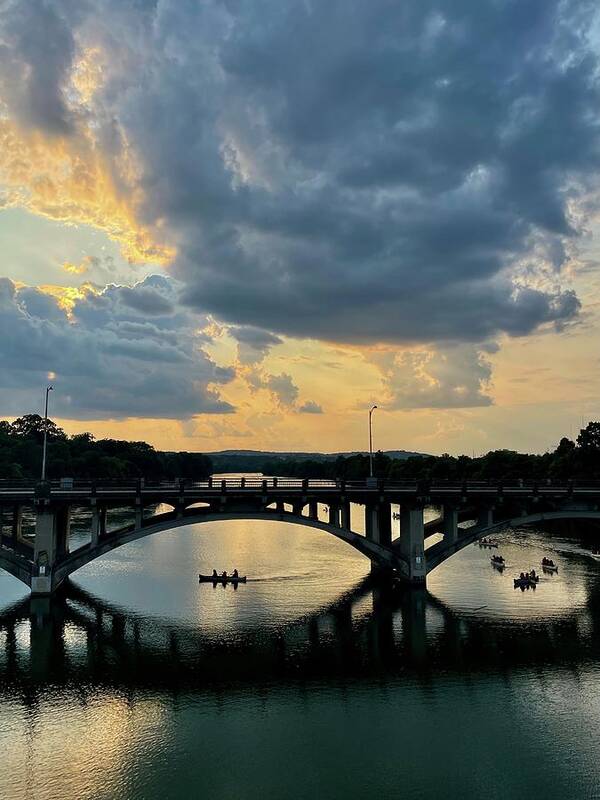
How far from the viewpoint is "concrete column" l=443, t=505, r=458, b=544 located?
65.8 metres

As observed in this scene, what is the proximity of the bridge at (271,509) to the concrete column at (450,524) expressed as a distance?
0.34ft

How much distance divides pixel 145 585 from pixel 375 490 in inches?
1087

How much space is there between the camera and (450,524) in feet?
217

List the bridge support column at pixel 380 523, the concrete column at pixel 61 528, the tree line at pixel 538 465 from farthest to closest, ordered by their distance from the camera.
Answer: the tree line at pixel 538 465 → the bridge support column at pixel 380 523 → the concrete column at pixel 61 528

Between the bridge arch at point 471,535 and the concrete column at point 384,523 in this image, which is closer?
the bridge arch at point 471,535

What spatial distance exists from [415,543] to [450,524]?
4189 mm

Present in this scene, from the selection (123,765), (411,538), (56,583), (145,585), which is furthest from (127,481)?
(123,765)

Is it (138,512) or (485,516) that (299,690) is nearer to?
(138,512)

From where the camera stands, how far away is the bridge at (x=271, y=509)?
57.8 metres

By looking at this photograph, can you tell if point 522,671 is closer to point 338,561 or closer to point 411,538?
point 411,538

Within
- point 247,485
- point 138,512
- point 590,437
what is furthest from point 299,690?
point 590,437

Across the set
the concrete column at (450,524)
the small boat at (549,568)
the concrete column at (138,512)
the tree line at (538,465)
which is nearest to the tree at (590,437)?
the tree line at (538,465)

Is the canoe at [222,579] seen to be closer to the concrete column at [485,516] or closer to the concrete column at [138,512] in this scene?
the concrete column at [138,512]

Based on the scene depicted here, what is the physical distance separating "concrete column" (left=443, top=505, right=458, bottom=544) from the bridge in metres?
0.10
